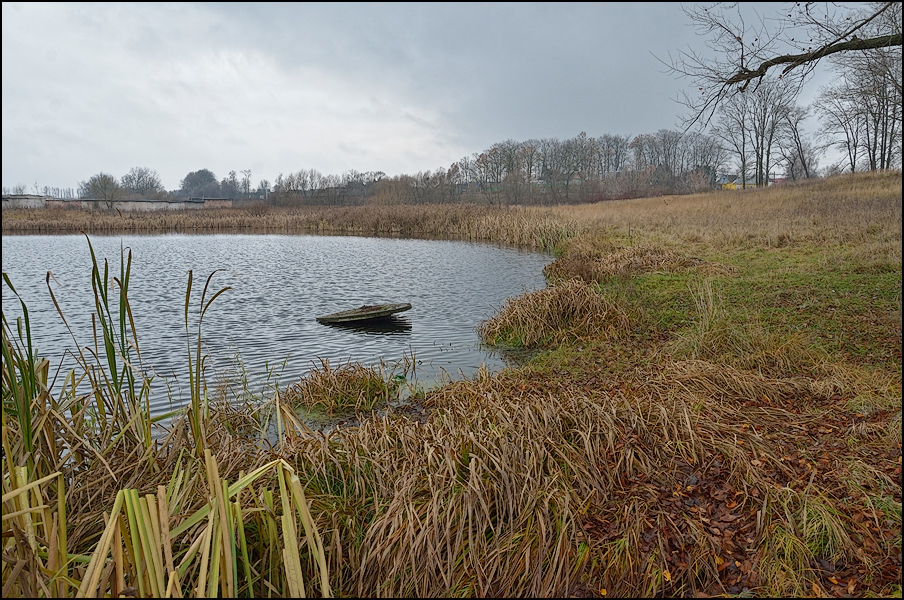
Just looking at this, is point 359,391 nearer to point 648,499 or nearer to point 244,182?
point 648,499

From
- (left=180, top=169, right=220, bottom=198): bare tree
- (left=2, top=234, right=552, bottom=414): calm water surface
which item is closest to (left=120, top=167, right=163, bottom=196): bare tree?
(left=180, top=169, right=220, bottom=198): bare tree

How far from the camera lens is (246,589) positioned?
2654 mm

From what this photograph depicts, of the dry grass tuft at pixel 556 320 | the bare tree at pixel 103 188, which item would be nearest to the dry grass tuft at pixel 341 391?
the dry grass tuft at pixel 556 320

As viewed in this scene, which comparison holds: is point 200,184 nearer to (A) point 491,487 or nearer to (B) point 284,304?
(B) point 284,304

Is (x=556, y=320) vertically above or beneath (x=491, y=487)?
above

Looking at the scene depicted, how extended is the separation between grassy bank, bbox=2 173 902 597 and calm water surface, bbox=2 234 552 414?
1037mm

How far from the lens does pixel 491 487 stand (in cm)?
330

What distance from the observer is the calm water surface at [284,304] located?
7684 mm

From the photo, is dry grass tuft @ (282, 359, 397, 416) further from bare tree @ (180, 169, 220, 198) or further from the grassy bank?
bare tree @ (180, 169, 220, 198)

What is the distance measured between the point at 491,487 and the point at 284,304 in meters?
9.54

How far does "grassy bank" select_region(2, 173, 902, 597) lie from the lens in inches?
95.9

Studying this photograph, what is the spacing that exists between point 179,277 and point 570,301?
11.4 metres

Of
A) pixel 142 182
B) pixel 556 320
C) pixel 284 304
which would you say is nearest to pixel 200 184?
pixel 142 182

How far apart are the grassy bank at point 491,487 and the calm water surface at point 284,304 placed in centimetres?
104
